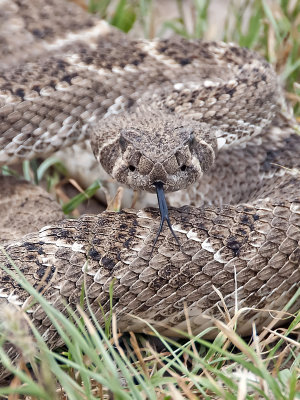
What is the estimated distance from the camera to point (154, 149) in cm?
416

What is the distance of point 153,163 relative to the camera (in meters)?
A: 4.05

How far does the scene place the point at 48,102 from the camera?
5.34m

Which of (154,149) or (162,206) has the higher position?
(154,149)

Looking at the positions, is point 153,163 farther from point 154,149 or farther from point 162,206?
point 162,206

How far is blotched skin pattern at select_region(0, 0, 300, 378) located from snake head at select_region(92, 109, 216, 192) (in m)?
0.01

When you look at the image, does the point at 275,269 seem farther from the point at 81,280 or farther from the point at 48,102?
the point at 48,102

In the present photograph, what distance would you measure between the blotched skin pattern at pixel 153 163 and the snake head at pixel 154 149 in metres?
0.01

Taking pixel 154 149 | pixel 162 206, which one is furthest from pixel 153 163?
pixel 162 206

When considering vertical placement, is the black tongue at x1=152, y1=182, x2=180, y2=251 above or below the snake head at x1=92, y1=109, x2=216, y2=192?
below

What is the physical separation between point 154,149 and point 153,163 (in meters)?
0.14

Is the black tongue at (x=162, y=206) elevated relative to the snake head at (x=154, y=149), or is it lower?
lower

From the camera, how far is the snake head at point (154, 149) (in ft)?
13.5

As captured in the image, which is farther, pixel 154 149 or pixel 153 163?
pixel 154 149

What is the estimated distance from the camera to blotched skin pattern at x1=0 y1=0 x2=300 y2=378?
4.09 meters
